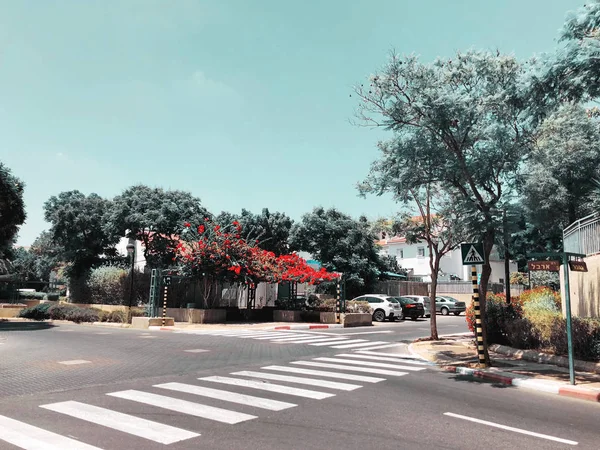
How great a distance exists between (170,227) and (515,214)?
2558 centimetres

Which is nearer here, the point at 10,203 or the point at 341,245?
the point at 10,203

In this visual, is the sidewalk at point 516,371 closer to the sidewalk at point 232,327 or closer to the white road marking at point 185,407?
the white road marking at point 185,407

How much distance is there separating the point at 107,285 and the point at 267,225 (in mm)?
14992

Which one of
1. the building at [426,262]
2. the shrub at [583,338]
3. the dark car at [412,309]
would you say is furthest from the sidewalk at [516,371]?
the building at [426,262]

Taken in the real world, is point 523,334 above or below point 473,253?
below

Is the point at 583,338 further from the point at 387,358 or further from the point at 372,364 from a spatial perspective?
the point at 372,364

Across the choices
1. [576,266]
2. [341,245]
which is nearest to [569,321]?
Answer: [576,266]

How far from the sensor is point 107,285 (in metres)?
33.2

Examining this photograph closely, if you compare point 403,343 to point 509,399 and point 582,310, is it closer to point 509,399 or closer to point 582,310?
point 582,310

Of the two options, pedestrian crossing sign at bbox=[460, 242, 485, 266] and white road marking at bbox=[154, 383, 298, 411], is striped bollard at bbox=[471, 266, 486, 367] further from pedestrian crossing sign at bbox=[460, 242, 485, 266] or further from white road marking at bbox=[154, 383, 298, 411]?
white road marking at bbox=[154, 383, 298, 411]

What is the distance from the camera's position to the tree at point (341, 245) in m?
38.6

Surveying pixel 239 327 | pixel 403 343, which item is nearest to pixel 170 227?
pixel 239 327

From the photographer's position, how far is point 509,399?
838 cm

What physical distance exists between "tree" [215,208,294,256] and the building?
1561 centimetres
